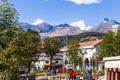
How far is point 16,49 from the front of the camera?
64.1 feet

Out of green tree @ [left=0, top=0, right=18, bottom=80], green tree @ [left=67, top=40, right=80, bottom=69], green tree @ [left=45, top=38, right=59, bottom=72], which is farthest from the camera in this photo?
green tree @ [left=45, top=38, right=59, bottom=72]

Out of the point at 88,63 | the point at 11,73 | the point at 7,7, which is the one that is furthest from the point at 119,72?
the point at 88,63

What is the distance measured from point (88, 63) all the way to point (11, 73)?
113248 millimetres

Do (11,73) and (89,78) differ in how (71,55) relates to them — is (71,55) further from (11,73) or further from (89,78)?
(11,73)

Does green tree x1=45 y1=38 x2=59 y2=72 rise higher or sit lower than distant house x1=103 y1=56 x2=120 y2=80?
higher

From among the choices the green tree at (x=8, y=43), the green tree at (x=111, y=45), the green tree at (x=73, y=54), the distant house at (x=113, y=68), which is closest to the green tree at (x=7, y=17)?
the green tree at (x=8, y=43)

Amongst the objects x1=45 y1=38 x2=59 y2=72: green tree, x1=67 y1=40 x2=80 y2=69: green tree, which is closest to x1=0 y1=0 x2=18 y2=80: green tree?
x1=67 y1=40 x2=80 y2=69: green tree

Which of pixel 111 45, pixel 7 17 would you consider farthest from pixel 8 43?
pixel 111 45

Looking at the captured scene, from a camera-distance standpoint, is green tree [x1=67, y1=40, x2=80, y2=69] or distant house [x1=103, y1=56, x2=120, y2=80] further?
green tree [x1=67, y1=40, x2=80, y2=69]

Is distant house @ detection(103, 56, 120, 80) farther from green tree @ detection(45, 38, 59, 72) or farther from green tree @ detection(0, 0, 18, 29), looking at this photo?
green tree @ detection(45, 38, 59, 72)

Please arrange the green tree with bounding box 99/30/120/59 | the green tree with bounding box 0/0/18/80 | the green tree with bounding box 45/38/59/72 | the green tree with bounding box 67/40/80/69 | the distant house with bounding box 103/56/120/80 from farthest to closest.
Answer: the green tree with bounding box 45/38/59/72
the green tree with bounding box 67/40/80/69
the green tree with bounding box 99/30/120/59
the green tree with bounding box 0/0/18/80
the distant house with bounding box 103/56/120/80

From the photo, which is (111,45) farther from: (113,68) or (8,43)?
(113,68)

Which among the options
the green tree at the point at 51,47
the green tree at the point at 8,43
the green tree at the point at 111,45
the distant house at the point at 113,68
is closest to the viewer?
the distant house at the point at 113,68

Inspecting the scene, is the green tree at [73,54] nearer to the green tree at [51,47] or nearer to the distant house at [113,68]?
the green tree at [51,47]
